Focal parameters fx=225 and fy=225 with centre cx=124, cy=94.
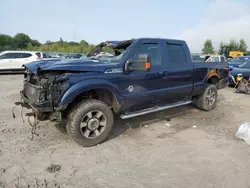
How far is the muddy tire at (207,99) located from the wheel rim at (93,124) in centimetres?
332

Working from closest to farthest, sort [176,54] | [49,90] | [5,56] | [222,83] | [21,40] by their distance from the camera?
[49,90] → [176,54] → [222,83] → [5,56] → [21,40]

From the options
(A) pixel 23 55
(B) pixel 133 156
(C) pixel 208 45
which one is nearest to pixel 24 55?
(A) pixel 23 55

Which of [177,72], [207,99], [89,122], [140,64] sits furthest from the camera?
[207,99]

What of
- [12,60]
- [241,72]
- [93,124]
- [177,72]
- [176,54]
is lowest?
[93,124]

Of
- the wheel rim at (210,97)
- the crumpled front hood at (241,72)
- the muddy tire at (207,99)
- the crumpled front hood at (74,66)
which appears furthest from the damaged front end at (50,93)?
the crumpled front hood at (241,72)

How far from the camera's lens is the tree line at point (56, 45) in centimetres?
5275

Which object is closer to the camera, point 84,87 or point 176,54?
point 84,87

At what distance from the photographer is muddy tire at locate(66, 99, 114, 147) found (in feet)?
12.4

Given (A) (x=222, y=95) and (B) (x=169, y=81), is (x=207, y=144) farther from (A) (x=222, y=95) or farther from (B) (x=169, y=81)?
(A) (x=222, y=95)

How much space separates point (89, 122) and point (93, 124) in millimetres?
85

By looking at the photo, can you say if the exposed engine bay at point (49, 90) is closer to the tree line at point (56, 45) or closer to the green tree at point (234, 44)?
the tree line at point (56, 45)

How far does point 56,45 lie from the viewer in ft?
189

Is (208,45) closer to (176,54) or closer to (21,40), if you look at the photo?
(176,54)

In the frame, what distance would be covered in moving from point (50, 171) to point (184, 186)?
1830 millimetres
